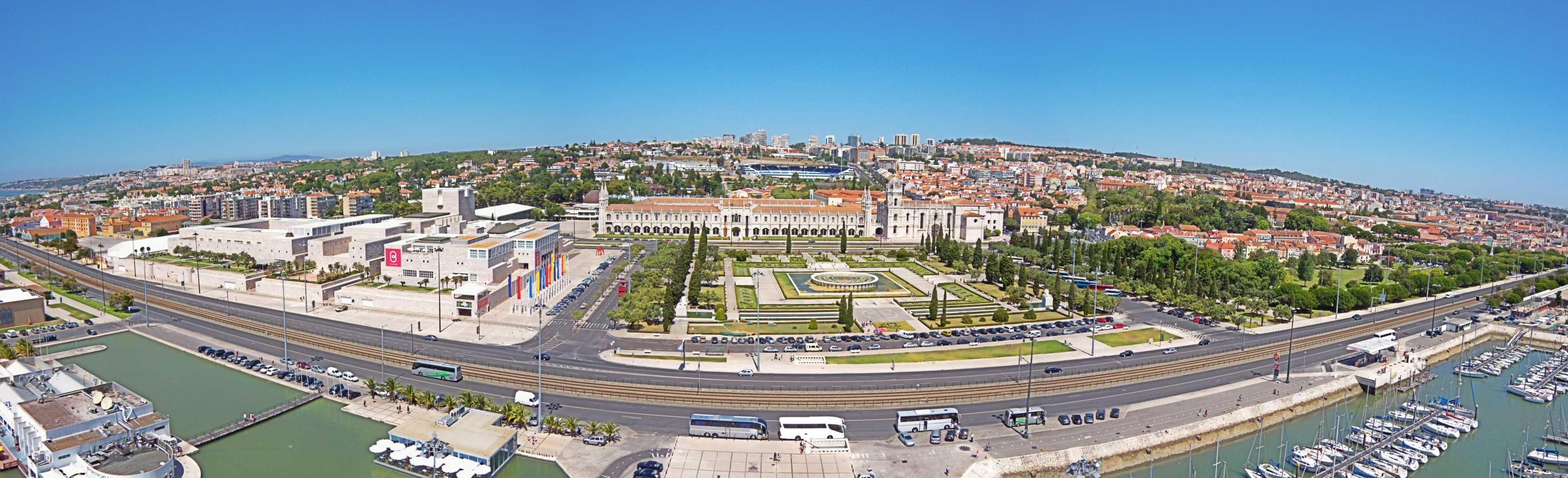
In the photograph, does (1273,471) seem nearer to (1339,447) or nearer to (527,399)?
(1339,447)

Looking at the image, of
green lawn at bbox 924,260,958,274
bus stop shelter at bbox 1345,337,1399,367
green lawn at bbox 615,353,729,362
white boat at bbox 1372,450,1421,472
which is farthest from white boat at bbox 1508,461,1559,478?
green lawn at bbox 924,260,958,274

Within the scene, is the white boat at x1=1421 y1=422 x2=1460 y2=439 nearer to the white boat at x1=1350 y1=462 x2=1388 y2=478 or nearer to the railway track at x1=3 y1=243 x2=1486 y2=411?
the white boat at x1=1350 y1=462 x2=1388 y2=478

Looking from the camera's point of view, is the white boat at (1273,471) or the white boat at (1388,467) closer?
the white boat at (1273,471)

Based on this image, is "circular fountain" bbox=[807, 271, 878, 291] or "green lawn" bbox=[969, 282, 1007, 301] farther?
"circular fountain" bbox=[807, 271, 878, 291]

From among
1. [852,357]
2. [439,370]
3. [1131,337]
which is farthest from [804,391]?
[1131,337]

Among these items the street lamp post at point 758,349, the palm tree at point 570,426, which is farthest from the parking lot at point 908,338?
the palm tree at point 570,426

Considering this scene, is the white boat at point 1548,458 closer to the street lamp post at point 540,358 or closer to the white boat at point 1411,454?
the white boat at point 1411,454

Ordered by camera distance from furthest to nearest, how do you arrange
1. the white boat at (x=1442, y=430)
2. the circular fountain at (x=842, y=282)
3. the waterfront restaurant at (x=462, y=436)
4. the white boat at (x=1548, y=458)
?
the circular fountain at (x=842, y=282) → the white boat at (x=1442, y=430) → the white boat at (x=1548, y=458) → the waterfront restaurant at (x=462, y=436)

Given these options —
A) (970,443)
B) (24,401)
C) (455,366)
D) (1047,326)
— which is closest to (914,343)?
(1047,326)
